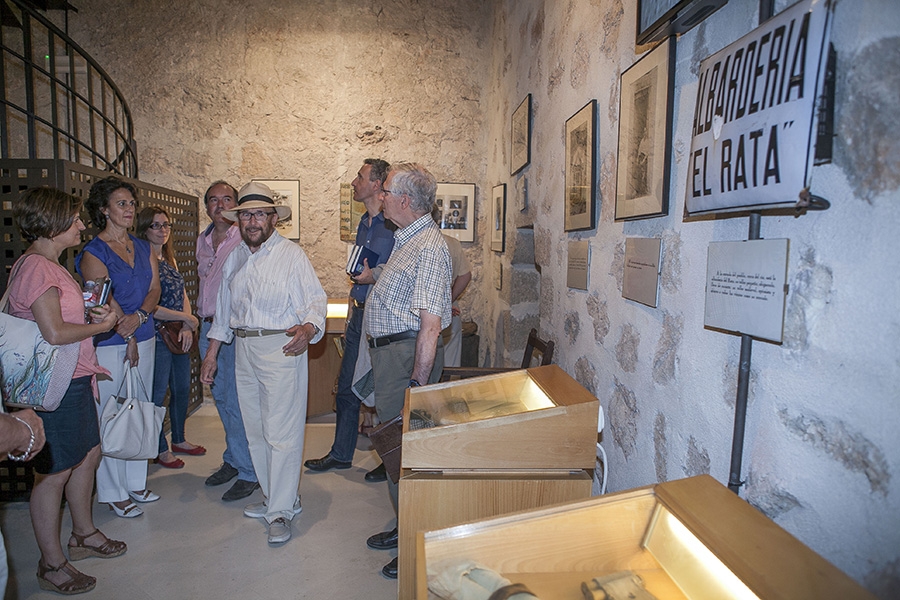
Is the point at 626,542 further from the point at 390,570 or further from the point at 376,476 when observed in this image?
the point at 376,476

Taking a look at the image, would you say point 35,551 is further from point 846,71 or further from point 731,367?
point 846,71

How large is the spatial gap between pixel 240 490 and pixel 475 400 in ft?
6.45

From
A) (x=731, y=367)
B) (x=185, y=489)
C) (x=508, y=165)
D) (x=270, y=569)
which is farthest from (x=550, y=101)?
(x=185, y=489)

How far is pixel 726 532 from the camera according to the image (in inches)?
39.2

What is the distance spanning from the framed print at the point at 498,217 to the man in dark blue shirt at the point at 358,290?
1288 mm

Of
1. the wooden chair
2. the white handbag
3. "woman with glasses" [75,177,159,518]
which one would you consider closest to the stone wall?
the wooden chair

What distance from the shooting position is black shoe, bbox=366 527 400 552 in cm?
274

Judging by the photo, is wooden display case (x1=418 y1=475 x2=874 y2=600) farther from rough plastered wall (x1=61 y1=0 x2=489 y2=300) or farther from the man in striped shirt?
rough plastered wall (x1=61 y1=0 x2=489 y2=300)

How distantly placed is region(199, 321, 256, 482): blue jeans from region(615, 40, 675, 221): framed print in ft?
7.86

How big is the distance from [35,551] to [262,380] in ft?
4.37

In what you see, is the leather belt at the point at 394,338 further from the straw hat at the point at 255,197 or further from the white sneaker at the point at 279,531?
the white sneaker at the point at 279,531

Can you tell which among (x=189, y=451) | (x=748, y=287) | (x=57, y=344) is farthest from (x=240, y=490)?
(x=748, y=287)

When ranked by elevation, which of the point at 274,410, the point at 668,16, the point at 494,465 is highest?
the point at 668,16

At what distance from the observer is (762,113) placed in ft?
3.51
